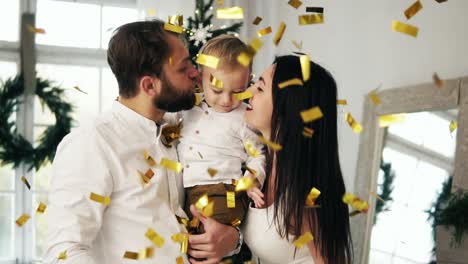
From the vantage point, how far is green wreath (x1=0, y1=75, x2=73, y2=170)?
4.41 m

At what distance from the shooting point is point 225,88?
2301 mm

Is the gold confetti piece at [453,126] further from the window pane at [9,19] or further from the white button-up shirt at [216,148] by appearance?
the window pane at [9,19]

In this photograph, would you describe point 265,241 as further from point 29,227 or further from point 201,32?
point 29,227

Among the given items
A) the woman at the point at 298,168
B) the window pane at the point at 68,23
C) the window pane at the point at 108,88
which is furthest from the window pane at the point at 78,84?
the woman at the point at 298,168

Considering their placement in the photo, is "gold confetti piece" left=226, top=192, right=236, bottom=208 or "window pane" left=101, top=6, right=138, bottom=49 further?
"window pane" left=101, top=6, right=138, bottom=49

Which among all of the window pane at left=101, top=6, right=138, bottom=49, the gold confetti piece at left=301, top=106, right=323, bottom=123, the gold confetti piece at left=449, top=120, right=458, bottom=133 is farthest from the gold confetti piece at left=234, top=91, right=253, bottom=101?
the window pane at left=101, top=6, right=138, bottom=49

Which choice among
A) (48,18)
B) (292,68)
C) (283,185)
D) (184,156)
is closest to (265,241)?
(283,185)

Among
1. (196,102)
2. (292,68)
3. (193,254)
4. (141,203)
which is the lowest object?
(193,254)

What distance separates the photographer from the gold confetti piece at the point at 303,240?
6.75ft

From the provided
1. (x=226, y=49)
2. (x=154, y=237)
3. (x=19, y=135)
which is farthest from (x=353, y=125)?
(x=19, y=135)

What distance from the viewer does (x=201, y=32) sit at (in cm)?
368

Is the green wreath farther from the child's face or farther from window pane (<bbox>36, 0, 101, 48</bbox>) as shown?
the child's face

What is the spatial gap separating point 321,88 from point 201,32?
1714mm

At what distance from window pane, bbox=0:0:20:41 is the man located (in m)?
2.66
